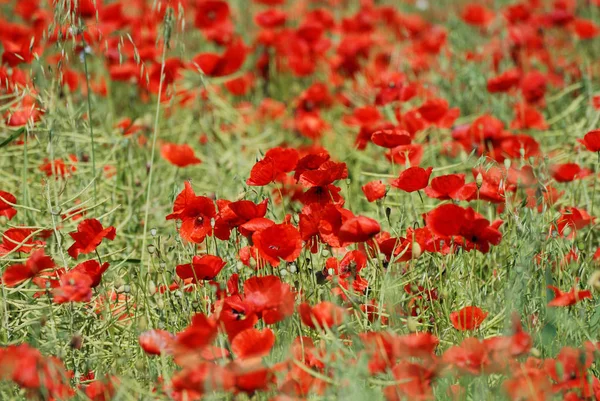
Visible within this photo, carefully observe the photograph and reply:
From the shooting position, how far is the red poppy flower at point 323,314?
148cm

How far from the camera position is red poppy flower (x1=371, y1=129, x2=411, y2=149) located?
210cm

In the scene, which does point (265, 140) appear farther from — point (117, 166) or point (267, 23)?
point (117, 166)

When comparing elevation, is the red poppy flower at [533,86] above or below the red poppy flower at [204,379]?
below

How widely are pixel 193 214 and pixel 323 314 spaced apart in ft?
1.52

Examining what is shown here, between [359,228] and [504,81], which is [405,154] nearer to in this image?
[359,228]

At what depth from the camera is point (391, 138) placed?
2.12 metres

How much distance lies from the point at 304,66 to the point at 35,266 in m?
2.36

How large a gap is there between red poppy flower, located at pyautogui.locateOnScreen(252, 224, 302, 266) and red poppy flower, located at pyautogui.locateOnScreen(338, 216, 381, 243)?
0.14 metres

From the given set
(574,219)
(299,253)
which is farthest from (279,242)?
(574,219)

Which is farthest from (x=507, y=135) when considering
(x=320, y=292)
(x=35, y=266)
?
(x=35, y=266)

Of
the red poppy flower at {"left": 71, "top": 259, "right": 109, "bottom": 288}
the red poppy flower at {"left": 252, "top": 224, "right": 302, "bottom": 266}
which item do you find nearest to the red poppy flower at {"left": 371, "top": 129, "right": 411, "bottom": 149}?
the red poppy flower at {"left": 252, "top": 224, "right": 302, "bottom": 266}

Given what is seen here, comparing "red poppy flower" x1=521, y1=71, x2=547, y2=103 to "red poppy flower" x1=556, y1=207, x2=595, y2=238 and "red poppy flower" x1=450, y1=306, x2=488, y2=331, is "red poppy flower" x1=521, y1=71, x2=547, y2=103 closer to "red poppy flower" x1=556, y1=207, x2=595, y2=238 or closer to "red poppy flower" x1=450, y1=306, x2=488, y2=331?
"red poppy flower" x1=556, y1=207, x2=595, y2=238

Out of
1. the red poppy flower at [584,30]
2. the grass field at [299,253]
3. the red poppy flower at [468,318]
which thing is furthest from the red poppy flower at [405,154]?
the red poppy flower at [584,30]

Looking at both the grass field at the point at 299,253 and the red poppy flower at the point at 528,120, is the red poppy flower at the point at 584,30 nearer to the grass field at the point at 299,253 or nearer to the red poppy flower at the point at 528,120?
the grass field at the point at 299,253
